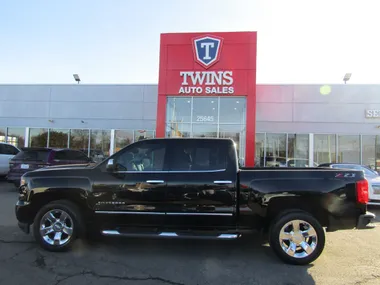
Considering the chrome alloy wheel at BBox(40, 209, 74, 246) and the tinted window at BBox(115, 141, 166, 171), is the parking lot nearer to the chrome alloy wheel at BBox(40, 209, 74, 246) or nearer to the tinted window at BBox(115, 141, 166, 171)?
the chrome alloy wheel at BBox(40, 209, 74, 246)

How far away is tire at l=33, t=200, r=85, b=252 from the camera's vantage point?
190 inches

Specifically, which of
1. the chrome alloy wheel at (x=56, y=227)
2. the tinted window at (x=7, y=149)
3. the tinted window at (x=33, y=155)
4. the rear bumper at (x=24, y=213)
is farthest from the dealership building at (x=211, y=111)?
the chrome alloy wheel at (x=56, y=227)

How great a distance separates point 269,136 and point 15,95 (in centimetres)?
1696

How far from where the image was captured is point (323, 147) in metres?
17.3

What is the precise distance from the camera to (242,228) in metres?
4.67

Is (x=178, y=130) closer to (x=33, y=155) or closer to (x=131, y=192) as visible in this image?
(x=33, y=155)

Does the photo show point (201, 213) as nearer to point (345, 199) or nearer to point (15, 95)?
point (345, 199)

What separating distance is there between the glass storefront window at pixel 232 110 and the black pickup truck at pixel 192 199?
10.7m

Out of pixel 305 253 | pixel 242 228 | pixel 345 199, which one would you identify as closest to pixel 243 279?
pixel 242 228

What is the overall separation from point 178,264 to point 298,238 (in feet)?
6.19

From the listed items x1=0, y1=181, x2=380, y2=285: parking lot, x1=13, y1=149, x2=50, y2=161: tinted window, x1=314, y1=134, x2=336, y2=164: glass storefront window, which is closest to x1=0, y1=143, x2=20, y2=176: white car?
x1=13, y1=149, x2=50, y2=161: tinted window

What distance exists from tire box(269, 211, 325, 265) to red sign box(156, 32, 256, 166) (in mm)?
10038

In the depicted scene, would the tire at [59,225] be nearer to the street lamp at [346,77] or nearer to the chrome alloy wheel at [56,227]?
the chrome alloy wheel at [56,227]

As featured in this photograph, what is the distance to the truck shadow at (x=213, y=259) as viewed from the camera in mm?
4004
